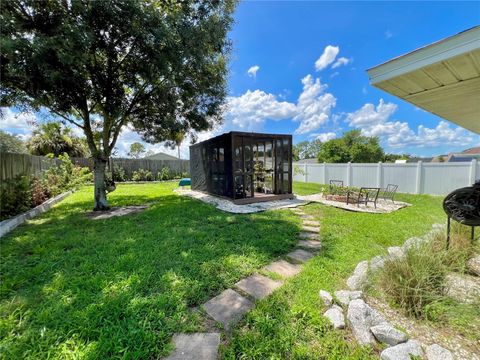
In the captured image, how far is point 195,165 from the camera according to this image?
31.9 feet

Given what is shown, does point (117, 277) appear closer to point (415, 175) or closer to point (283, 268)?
point (283, 268)

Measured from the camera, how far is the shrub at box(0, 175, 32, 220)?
4.70 meters

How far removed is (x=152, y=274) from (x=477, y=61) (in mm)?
3706

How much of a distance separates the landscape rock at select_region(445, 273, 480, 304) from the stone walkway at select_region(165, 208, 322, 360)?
4.48 feet

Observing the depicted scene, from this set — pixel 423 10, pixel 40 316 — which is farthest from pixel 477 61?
pixel 40 316

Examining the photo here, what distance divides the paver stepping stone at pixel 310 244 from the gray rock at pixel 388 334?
Answer: 70.5 inches

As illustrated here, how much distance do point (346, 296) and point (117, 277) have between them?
2418mm

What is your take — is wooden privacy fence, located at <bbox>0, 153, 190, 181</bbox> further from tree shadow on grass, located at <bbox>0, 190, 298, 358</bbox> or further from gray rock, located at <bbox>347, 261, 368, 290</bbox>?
gray rock, located at <bbox>347, 261, 368, 290</bbox>

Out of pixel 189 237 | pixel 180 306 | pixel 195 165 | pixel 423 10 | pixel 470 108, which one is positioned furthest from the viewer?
pixel 195 165

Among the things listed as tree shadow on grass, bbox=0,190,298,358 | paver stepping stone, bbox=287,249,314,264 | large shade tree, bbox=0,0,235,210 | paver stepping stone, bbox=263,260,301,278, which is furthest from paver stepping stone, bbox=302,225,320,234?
large shade tree, bbox=0,0,235,210

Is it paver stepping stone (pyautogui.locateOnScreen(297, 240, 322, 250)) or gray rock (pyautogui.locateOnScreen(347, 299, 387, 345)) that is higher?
gray rock (pyautogui.locateOnScreen(347, 299, 387, 345))

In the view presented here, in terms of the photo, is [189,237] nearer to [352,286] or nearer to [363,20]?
[352,286]

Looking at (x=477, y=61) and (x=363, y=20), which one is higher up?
(x=363, y=20)

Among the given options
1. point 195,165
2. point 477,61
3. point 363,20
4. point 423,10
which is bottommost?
point 195,165
